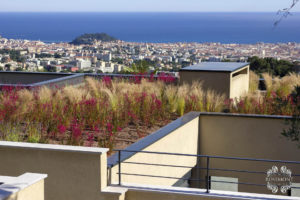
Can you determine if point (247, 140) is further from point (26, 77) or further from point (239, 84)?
point (26, 77)

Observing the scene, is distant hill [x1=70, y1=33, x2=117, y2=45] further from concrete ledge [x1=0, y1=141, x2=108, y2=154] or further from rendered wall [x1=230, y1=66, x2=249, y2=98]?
concrete ledge [x1=0, y1=141, x2=108, y2=154]

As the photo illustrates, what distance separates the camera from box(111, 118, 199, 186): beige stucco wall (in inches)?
241

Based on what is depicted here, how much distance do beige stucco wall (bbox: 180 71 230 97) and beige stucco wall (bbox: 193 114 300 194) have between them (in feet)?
7.20

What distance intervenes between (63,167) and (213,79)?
6091mm

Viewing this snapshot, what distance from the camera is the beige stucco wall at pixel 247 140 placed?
28.8ft

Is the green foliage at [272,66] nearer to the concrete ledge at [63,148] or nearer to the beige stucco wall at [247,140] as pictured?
the beige stucco wall at [247,140]

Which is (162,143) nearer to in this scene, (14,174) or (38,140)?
(38,140)

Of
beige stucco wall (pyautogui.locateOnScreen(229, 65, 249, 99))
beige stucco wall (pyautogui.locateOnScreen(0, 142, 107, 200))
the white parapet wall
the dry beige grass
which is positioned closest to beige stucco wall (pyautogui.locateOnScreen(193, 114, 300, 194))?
beige stucco wall (pyautogui.locateOnScreen(229, 65, 249, 99))

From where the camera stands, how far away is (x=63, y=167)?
5598 mm

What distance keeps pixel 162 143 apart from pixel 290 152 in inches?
115

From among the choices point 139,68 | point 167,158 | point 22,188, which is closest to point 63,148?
point 22,188

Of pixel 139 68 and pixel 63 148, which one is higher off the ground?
pixel 139 68

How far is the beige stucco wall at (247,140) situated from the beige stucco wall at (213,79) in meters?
2.20

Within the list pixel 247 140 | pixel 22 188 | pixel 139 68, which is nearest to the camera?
pixel 22 188
